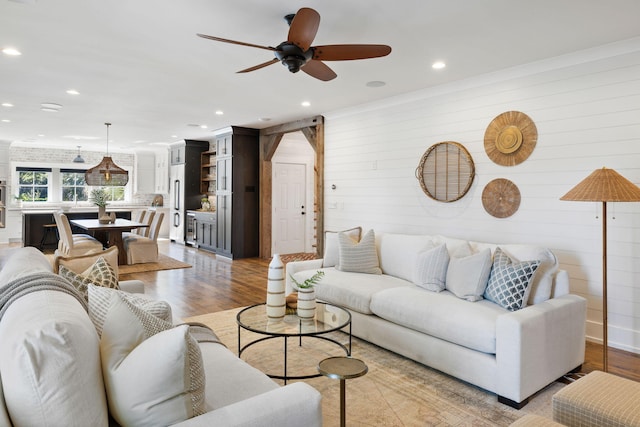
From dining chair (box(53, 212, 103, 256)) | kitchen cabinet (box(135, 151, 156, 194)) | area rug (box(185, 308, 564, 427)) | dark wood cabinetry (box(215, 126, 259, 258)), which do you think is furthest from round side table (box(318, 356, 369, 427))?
kitchen cabinet (box(135, 151, 156, 194))

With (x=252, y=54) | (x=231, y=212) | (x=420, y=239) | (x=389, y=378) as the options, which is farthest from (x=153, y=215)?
(x=389, y=378)

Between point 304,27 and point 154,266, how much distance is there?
5.77m

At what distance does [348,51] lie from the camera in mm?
2740

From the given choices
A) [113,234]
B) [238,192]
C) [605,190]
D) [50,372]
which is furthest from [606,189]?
[113,234]

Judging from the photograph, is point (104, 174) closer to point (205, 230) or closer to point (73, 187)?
point (205, 230)

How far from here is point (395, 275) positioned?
417cm

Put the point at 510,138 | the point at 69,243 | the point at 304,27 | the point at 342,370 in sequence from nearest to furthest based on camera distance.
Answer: the point at 342,370, the point at 304,27, the point at 510,138, the point at 69,243

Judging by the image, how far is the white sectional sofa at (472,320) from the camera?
252 cm

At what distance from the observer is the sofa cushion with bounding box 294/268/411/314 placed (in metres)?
→ 3.55

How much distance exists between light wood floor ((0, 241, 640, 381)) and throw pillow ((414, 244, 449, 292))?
1221 mm

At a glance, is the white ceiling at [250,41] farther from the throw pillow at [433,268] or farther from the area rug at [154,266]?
the area rug at [154,266]

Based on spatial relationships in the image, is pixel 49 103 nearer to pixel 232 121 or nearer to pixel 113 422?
pixel 232 121

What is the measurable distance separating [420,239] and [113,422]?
330 cm

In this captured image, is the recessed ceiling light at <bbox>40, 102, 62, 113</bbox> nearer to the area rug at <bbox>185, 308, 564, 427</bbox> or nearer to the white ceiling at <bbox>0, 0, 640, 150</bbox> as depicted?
the white ceiling at <bbox>0, 0, 640, 150</bbox>
